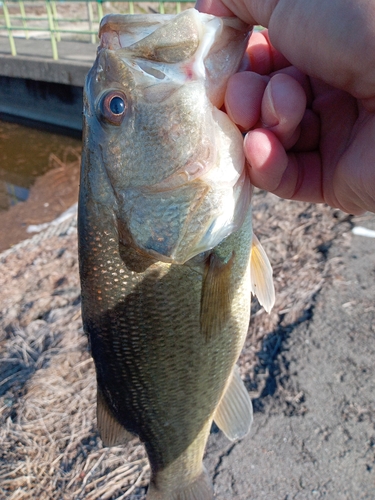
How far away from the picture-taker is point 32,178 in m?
9.20

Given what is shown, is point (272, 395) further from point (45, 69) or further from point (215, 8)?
point (45, 69)

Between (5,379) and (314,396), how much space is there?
214cm

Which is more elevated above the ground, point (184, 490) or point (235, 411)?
point (235, 411)

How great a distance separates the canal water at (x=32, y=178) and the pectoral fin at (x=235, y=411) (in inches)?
210

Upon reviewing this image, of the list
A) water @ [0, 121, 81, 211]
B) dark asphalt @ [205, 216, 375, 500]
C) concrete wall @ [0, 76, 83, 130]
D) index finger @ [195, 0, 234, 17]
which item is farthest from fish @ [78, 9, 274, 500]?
concrete wall @ [0, 76, 83, 130]

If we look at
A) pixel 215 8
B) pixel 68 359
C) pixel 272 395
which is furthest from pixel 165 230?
pixel 68 359

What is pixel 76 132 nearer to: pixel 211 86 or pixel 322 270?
pixel 322 270

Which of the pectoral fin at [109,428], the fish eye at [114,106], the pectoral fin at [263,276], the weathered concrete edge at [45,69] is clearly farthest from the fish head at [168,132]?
the weathered concrete edge at [45,69]

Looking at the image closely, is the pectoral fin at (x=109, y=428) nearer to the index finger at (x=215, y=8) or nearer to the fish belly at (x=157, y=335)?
the fish belly at (x=157, y=335)

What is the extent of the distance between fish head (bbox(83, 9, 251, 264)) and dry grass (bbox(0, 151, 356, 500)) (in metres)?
1.71

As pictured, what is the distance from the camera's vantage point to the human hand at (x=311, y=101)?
4.44ft

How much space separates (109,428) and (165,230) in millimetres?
1009

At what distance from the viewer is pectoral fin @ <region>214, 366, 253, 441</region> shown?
7.00 feet

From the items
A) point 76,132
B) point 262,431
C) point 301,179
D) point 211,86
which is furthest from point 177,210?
point 76,132
